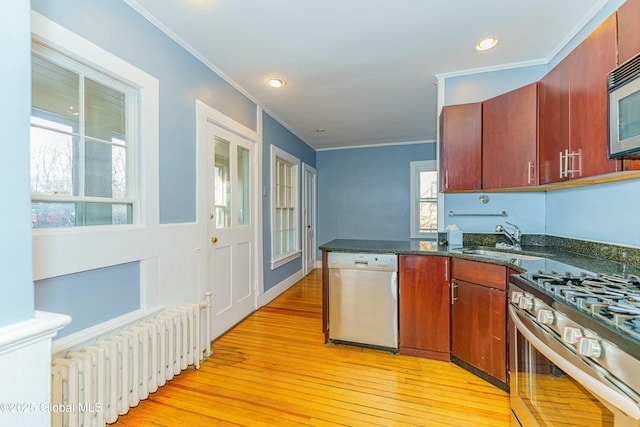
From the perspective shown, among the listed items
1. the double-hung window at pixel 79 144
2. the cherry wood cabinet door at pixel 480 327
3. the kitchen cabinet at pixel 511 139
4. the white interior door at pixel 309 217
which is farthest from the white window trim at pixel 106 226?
the white interior door at pixel 309 217

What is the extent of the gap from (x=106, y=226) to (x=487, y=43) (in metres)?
A: 3.02

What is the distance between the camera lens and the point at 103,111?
1.73 meters

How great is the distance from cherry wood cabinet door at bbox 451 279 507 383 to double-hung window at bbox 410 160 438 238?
11.1 ft

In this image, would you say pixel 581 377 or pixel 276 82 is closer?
pixel 581 377

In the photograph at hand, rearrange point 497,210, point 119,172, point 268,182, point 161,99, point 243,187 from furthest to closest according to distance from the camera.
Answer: point 268,182 < point 243,187 < point 497,210 < point 161,99 < point 119,172

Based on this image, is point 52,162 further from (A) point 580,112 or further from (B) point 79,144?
(A) point 580,112

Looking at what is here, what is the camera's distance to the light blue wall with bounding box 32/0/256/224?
1.57 m

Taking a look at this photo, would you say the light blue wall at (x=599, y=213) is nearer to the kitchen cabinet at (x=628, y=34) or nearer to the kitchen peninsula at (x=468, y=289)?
the kitchen peninsula at (x=468, y=289)

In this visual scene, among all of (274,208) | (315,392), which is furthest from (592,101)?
(274,208)

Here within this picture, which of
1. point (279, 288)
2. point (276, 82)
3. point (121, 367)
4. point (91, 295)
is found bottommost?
point (279, 288)

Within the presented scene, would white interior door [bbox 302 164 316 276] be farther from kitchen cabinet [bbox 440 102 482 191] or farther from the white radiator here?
the white radiator

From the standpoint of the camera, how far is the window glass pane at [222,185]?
276 cm

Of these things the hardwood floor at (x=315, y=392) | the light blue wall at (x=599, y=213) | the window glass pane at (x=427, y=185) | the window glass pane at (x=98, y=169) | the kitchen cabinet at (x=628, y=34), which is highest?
Answer: the kitchen cabinet at (x=628, y=34)

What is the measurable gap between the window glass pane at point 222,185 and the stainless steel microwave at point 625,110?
109 inches
